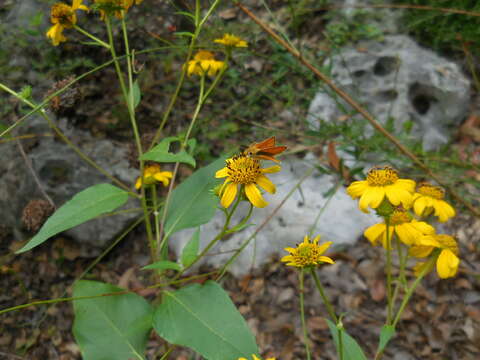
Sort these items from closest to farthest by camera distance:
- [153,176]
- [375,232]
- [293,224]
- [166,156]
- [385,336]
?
1. [385,336]
2. [166,156]
3. [375,232]
4. [153,176]
5. [293,224]

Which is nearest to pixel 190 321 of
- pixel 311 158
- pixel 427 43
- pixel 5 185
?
pixel 311 158

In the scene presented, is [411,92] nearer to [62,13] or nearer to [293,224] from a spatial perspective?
[293,224]

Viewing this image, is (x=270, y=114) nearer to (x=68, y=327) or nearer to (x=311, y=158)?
(x=311, y=158)

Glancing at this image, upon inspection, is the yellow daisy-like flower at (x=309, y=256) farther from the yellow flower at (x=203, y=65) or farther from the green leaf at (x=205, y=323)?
the yellow flower at (x=203, y=65)

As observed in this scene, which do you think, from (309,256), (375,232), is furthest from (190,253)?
(375,232)

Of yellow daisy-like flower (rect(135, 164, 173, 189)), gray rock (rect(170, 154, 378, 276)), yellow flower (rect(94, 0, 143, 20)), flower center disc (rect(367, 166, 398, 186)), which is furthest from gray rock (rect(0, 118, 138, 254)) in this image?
flower center disc (rect(367, 166, 398, 186))

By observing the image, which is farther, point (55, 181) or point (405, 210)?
point (55, 181)

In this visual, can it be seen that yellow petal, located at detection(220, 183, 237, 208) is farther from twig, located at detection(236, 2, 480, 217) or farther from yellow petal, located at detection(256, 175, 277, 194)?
twig, located at detection(236, 2, 480, 217)
